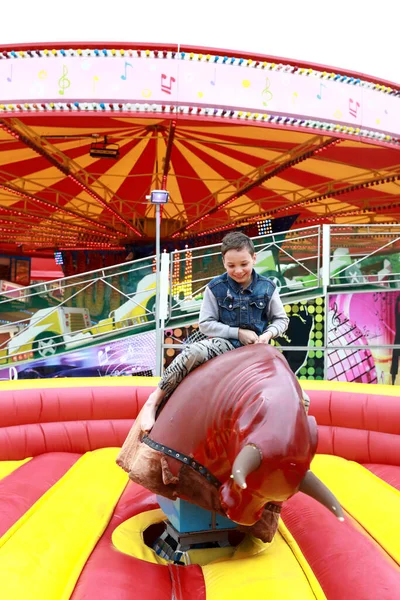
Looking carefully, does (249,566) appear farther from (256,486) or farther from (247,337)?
(247,337)

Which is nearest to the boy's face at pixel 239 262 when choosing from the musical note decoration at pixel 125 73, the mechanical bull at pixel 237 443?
the mechanical bull at pixel 237 443

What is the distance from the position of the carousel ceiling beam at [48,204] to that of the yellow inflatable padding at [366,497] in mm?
8130

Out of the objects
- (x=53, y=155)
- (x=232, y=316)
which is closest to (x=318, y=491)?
(x=232, y=316)

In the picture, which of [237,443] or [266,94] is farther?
[266,94]

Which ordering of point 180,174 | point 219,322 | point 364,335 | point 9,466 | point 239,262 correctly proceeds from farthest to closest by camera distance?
point 180,174 < point 364,335 < point 9,466 < point 219,322 < point 239,262

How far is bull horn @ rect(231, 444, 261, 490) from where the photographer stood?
1336 mm

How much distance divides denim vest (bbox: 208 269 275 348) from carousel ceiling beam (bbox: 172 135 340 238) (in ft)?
17.4

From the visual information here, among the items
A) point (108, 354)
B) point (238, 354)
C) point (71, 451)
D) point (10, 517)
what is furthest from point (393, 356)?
point (10, 517)

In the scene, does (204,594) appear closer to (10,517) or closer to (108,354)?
(10,517)

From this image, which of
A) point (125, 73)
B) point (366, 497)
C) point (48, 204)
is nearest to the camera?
point (366, 497)

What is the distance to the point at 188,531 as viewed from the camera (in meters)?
1.94

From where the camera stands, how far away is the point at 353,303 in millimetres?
5703

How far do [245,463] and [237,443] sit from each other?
0.56 feet

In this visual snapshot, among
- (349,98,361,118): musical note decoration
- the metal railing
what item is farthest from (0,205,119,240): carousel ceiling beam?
(349,98,361,118): musical note decoration
